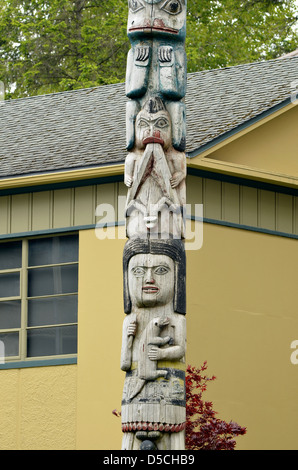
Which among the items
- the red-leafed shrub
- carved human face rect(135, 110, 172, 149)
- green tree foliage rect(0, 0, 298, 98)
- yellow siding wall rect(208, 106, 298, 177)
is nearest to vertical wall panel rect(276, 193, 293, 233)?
yellow siding wall rect(208, 106, 298, 177)

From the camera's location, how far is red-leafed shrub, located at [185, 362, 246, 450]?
15.0 meters

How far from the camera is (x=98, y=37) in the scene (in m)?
35.2

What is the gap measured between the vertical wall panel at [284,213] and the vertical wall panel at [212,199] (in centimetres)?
117

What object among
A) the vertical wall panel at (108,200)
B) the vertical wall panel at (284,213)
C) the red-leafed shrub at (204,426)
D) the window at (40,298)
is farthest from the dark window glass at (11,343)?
the vertical wall panel at (284,213)

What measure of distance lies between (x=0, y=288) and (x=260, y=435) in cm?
464

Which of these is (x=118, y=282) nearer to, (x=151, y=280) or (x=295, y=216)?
(x=295, y=216)

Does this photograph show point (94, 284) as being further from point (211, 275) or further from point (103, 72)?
point (103, 72)

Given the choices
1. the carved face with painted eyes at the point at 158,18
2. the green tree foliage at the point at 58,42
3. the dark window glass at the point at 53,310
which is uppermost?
the green tree foliage at the point at 58,42

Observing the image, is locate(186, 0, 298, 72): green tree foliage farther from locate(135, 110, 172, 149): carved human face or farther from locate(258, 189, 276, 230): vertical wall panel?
locate(135, 110, 172, 149): carved human face

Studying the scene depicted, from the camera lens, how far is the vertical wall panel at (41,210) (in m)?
17.8

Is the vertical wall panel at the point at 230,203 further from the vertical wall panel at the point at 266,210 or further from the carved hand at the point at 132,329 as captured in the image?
the carved hand at the point at 132,329

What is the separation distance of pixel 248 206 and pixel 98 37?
18523mm

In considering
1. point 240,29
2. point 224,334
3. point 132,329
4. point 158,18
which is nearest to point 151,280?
point 132,329

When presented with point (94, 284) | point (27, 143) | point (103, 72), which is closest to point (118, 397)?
point (94, 284)
